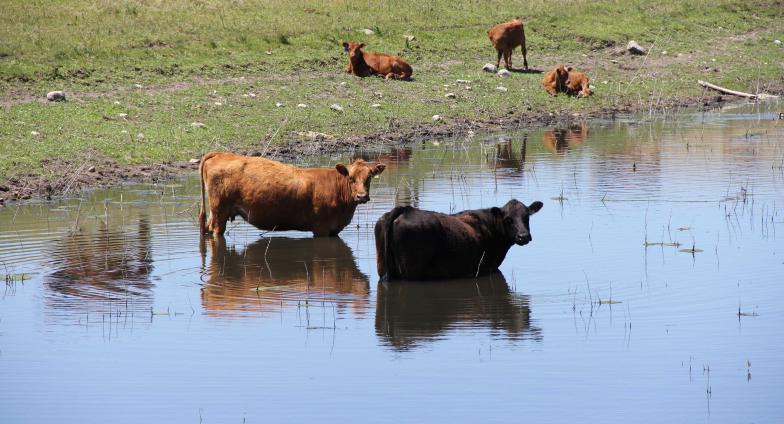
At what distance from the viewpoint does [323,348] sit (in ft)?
31.6

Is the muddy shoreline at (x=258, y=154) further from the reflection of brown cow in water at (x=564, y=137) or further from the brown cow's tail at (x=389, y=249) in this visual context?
the brown cow's tail at (x=389, y=249)

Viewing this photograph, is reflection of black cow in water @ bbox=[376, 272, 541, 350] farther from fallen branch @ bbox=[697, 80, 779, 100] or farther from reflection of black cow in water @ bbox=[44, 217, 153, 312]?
fallen branch @ bbox=[697, 80, 779, 100]

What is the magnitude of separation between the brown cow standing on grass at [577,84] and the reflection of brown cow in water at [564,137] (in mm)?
2148

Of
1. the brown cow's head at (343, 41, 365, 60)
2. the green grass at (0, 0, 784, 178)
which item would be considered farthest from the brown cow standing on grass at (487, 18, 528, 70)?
the brown cow's head at (343, 41, 365, 60)

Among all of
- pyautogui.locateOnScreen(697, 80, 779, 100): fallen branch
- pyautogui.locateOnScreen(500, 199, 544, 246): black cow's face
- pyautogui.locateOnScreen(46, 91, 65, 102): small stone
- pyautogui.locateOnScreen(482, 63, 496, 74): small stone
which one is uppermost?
pyautogui.locateOnScreen(482, 63, 496, 74): small stone

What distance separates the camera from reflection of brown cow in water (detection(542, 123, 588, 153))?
22181 millimetres

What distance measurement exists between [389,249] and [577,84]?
54.2ft

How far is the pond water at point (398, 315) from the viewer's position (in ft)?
27.5

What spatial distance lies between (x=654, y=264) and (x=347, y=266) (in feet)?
10.5

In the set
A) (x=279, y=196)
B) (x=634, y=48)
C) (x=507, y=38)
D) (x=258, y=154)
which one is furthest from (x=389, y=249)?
(x=634, y=48)

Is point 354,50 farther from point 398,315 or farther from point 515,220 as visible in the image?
point 398,315

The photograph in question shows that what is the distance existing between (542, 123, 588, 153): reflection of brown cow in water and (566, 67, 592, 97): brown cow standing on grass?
2.15 m

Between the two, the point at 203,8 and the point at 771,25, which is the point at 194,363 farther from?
the point at 771,25

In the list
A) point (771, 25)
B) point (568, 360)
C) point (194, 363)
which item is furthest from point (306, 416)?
point (771, 25)
